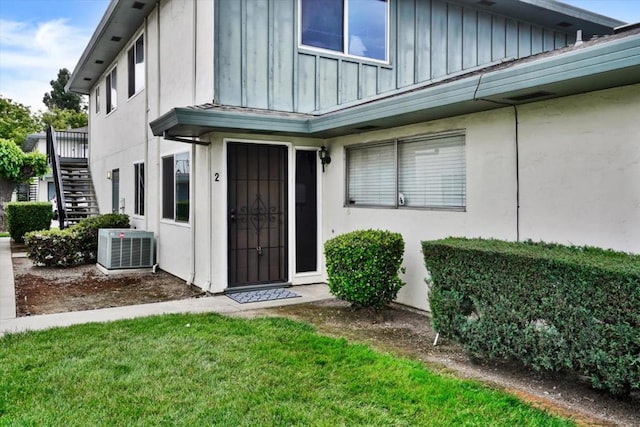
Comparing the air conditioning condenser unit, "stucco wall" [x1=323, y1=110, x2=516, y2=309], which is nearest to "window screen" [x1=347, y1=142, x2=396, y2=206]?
"stucco wall" [x1=323, y1=110, x2=516, y2=309]

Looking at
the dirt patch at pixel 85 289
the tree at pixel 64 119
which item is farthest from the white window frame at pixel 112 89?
the tree at pixel 64 119

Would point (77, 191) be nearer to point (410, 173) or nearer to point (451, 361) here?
point (410, 173)

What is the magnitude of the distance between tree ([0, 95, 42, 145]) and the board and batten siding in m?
31.7

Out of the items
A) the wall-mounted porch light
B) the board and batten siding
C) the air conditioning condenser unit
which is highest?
the board and batten siding

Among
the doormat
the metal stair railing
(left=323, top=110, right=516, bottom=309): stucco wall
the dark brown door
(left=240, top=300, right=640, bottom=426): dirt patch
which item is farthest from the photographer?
the metal stair railing

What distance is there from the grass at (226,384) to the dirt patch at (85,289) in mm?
1675

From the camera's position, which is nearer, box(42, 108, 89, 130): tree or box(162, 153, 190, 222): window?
box(162, 153, 190, 222): window

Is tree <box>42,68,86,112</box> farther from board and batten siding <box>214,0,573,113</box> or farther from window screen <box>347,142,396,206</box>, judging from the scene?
window screen <box>347,142,396,206</box>

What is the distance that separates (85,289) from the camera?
7.81 m

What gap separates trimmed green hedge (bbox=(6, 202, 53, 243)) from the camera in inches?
590

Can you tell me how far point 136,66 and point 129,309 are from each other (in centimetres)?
726

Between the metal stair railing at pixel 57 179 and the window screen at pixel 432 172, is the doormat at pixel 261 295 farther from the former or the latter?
the metal stair railing at pixel 57 179

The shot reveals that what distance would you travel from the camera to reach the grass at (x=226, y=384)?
330 centimetres

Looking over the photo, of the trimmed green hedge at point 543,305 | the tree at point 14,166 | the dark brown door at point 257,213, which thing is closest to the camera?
the trimmed green hedge at point 543,305
